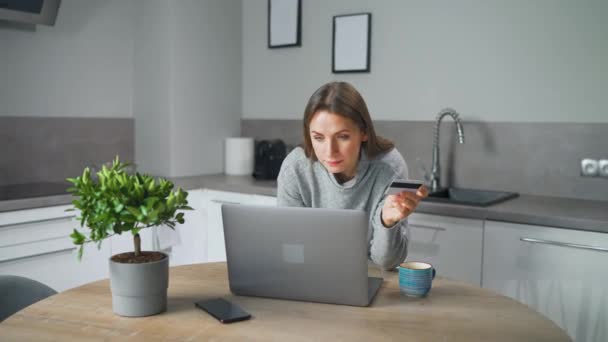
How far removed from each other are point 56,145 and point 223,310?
2.18 metres

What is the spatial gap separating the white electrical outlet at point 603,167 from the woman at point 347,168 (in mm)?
1144

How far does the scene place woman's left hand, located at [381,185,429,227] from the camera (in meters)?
1.36

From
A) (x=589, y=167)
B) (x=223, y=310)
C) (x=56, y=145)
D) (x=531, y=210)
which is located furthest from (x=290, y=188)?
(x=56, y=145)

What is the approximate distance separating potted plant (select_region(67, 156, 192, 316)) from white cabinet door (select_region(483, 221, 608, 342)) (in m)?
1.46

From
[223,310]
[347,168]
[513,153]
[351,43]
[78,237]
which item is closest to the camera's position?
[78,237]

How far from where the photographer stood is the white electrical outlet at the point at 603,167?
2.53 meters

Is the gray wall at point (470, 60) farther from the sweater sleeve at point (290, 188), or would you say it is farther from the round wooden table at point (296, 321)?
the round wooden table at point (296, 321)

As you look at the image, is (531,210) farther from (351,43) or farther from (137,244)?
(137,244)

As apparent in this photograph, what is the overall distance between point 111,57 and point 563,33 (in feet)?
8.03

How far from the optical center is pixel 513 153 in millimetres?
2777

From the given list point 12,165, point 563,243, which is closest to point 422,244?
point 563,243

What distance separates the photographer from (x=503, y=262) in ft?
7.32

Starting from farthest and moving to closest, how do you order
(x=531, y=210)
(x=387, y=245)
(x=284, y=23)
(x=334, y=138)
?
(x=284, y=23) < (x=531, y=210) < (x=334, y=138) < (x=387, y=245)

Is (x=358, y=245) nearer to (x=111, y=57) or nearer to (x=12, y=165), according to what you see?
(x=12, y=165)
